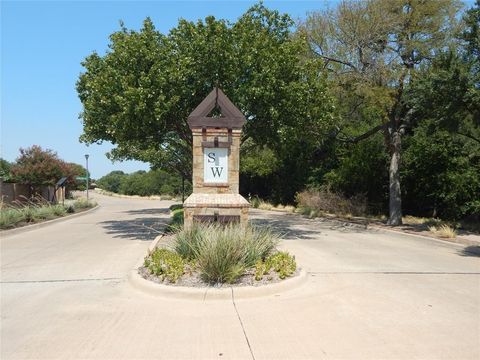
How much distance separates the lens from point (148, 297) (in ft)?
24.3

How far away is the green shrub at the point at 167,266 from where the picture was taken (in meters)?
7.88

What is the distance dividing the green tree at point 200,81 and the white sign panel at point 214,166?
3.04m

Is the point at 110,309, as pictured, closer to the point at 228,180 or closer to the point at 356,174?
the point at 228,180

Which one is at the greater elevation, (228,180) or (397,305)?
(228,180)

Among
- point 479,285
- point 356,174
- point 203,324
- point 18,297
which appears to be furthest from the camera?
point 356,174

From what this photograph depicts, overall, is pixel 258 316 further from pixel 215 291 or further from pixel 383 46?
pixel 383 46

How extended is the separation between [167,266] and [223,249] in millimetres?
1078

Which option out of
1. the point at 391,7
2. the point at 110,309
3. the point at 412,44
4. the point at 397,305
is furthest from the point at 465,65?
the point at 110,309

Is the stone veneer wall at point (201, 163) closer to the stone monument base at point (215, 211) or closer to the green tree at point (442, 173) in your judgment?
the stone monument base at point (215, 211)

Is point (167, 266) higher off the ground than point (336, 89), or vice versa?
point (336, 89)

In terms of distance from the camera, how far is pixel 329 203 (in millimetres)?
27016

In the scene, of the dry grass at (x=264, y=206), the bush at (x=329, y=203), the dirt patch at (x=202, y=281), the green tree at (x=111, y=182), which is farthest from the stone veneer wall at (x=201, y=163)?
the green tree at (x=111, y=182)

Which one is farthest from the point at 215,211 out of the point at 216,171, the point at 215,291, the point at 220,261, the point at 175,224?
the point at 215,291

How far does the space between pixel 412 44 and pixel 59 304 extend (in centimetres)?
1648
